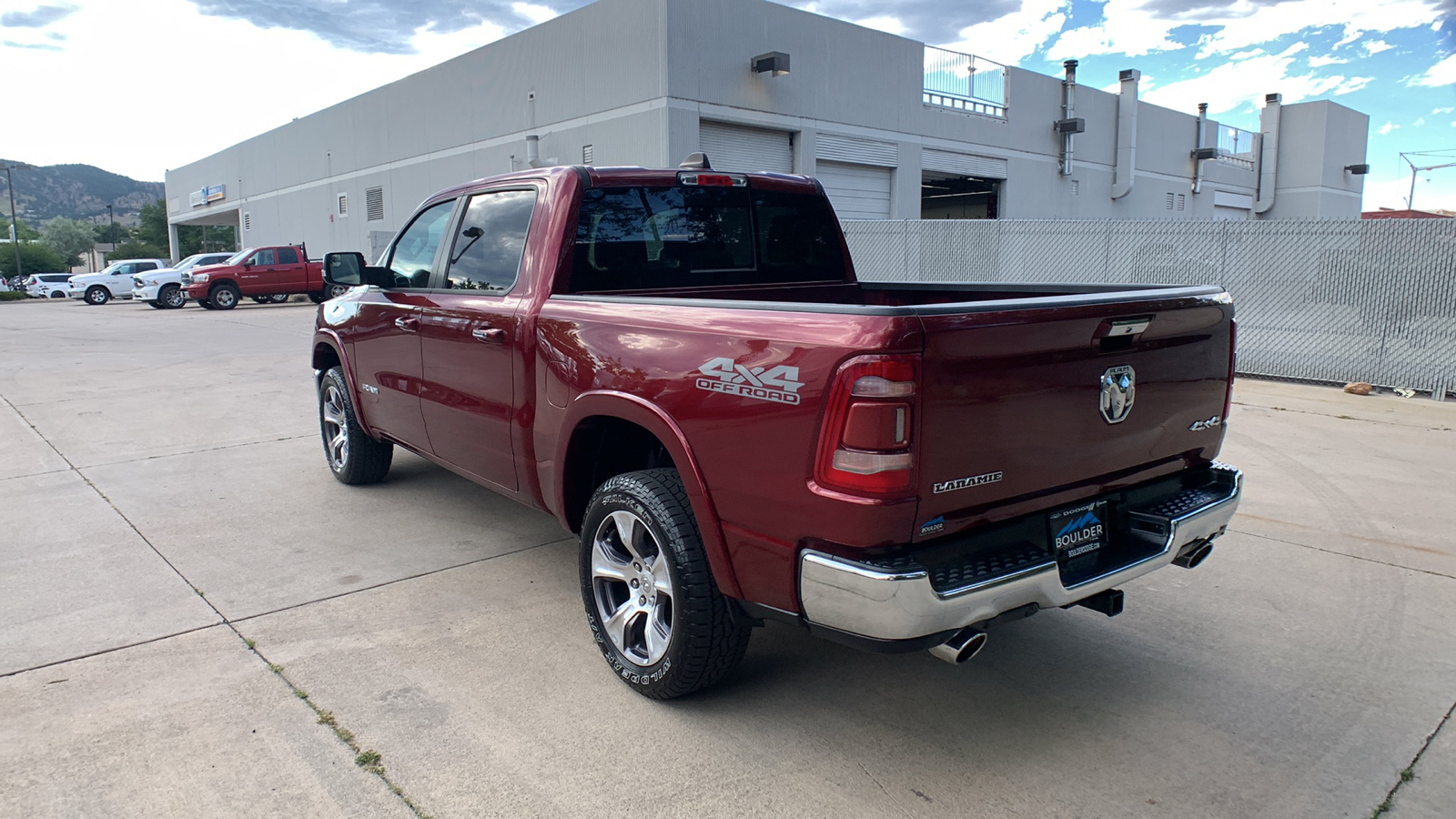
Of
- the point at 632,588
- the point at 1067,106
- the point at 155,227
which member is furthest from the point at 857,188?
the point at 155,227

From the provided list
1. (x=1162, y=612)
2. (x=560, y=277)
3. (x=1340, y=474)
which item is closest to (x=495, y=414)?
(x=560, y=277)

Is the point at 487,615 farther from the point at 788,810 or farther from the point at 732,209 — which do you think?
the point at 732,209

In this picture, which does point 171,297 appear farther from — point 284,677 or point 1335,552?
point 1335,552

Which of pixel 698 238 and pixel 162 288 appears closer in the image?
pixel 698 238

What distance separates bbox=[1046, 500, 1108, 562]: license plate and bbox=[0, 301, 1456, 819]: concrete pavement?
65 cm

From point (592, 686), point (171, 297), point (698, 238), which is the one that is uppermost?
point (698, 238)

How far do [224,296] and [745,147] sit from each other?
53.6ft

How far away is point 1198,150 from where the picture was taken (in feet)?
127

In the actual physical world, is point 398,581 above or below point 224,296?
below

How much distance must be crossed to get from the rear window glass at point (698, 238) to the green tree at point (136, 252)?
310ft

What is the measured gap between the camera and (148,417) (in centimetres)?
888

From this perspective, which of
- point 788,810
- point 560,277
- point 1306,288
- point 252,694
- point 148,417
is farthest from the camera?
point 1306,288

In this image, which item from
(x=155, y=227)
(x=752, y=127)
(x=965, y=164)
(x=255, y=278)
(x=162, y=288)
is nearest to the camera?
(x=752, y=127)

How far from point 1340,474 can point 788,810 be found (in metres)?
5.68
